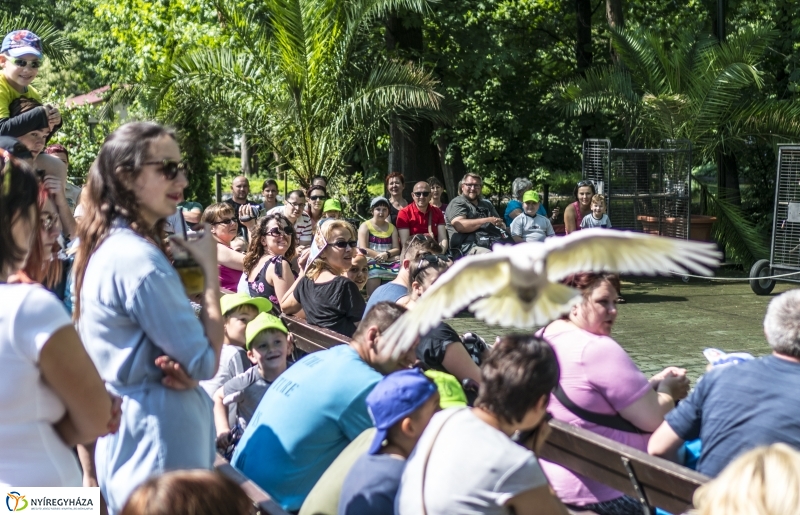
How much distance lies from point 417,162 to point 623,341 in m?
9.07

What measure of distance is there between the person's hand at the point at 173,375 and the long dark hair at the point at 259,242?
4.88 m

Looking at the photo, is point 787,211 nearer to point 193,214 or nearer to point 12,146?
point 193,214

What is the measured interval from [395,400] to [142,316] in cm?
91

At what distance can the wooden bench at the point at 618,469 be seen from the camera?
335cm

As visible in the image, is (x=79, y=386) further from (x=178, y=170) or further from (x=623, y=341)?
(x=623, y=341)

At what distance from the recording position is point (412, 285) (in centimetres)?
562

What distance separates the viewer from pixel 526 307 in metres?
3.64

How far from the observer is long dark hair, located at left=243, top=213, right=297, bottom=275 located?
768 centimetres

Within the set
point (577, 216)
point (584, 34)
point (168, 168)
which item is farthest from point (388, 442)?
point (584, 34)

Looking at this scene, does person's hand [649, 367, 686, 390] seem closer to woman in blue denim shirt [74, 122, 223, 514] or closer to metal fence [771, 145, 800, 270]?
woman in blue denim shirt [74, 122, 223, 514]

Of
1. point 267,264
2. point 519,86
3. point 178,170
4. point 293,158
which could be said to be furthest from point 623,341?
point 519,86

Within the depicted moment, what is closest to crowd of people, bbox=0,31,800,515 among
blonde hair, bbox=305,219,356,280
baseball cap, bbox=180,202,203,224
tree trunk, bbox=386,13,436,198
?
blonde hair, bbox=305,219,356,280

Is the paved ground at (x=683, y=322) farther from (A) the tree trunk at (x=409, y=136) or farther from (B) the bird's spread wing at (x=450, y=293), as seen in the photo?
(B) the bird's spread wing at (x=450, y=293)

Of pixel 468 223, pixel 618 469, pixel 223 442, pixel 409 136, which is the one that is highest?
pixel 409 136
